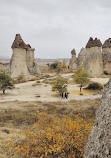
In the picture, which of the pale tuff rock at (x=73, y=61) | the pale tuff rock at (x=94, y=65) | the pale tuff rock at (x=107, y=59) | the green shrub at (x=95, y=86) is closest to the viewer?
the green shrub at (x=95, y=86)

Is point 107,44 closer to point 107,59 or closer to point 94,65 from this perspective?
point 107,59

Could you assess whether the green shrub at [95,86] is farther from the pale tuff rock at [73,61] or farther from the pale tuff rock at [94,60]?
the pale tuff rock at [73,61]

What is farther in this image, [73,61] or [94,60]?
[73,61]

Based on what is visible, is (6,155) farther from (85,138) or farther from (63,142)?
(85,138)

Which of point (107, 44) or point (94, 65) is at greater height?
point (107, 44)

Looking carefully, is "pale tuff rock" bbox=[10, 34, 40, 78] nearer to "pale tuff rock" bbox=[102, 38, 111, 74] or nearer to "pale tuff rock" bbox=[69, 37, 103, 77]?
"pale tuff rock" bbox=[69, 37, 103, 77]

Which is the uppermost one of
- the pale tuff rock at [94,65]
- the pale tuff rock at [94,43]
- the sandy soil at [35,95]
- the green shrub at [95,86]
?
the pale tuff rock at [94,43]

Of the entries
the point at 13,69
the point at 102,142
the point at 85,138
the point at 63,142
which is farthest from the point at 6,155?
the point at 13,69

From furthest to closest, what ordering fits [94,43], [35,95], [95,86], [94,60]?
[94,43]
[94,60]
[95,86]
[35,95]

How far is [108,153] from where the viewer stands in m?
1.33

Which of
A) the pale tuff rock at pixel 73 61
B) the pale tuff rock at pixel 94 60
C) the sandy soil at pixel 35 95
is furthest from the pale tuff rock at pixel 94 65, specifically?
the pale tuff rock at pixel 73 61

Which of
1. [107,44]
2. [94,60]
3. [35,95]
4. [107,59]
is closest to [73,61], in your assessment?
[107,44]

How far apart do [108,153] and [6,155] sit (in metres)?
3.14

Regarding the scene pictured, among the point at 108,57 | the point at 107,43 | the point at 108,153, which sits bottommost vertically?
the point at 108,153
